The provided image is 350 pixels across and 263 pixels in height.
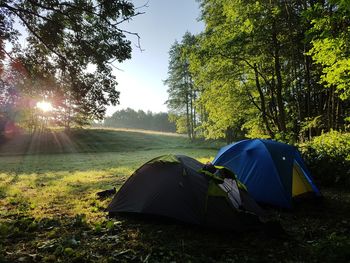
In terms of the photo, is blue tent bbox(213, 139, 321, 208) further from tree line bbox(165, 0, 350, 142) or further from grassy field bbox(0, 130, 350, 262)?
tree line bbox(165, 0, 350, 142)

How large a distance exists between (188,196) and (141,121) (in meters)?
85.5

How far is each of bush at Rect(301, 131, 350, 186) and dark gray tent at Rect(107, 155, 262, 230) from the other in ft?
15.9

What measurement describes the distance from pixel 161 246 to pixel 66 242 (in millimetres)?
1518

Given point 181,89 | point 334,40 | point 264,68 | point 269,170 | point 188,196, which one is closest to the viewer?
point 188,196

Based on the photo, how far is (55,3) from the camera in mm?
8008

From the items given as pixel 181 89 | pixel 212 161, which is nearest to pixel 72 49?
pixel 212 161

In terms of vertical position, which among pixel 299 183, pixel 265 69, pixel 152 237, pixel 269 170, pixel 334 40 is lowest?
pixel 152 237

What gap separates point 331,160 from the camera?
9.88 meters

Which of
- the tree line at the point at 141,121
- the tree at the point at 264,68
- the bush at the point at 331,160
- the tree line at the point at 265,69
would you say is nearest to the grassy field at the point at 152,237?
the bush at the point at 331,160

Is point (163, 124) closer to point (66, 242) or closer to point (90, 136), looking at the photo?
point (90, 136)

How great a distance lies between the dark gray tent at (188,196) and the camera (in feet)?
→ 17.8

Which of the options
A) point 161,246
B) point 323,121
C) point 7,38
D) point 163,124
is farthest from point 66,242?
point 163,124

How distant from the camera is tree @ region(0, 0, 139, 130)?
8.39m

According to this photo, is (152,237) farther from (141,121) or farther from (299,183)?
(141,121)
